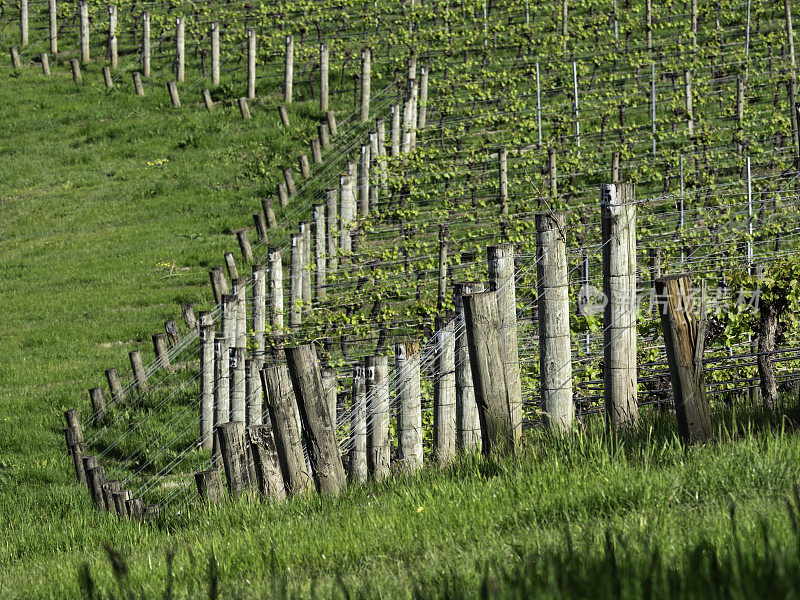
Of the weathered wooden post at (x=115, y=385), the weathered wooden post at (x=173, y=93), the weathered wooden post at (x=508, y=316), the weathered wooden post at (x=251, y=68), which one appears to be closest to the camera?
the weathered wooden post at (x=508, y=316)

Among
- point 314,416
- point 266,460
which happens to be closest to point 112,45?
point 266,460

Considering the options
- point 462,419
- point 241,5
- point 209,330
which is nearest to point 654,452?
point 462,419

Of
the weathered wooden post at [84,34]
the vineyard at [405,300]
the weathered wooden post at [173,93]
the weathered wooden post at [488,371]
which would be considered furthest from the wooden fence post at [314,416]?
the weathered wooden post at [84,34]

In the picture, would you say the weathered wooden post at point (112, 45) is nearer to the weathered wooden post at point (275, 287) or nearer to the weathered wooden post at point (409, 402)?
the weathered wooden post at point (275, 287)

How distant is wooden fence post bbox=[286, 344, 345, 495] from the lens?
550 cm

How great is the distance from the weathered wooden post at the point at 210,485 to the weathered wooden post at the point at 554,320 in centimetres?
248

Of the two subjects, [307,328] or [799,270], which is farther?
[307,328]

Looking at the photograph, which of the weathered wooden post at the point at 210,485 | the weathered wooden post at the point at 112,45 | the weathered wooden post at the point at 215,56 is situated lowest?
the weathered wooden post at the point at 210,485

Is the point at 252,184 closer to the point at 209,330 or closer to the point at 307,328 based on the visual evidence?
the point at 307,328

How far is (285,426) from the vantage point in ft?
18.8

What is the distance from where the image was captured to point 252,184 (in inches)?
746

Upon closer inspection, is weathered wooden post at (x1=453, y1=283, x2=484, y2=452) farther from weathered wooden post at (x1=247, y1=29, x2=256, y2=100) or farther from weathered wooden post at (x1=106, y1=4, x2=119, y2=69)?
weathered wooden post at (x1=106, y1=4, x2=119, y2=69)

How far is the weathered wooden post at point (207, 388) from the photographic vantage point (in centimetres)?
982

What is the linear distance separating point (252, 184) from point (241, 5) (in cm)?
1458
